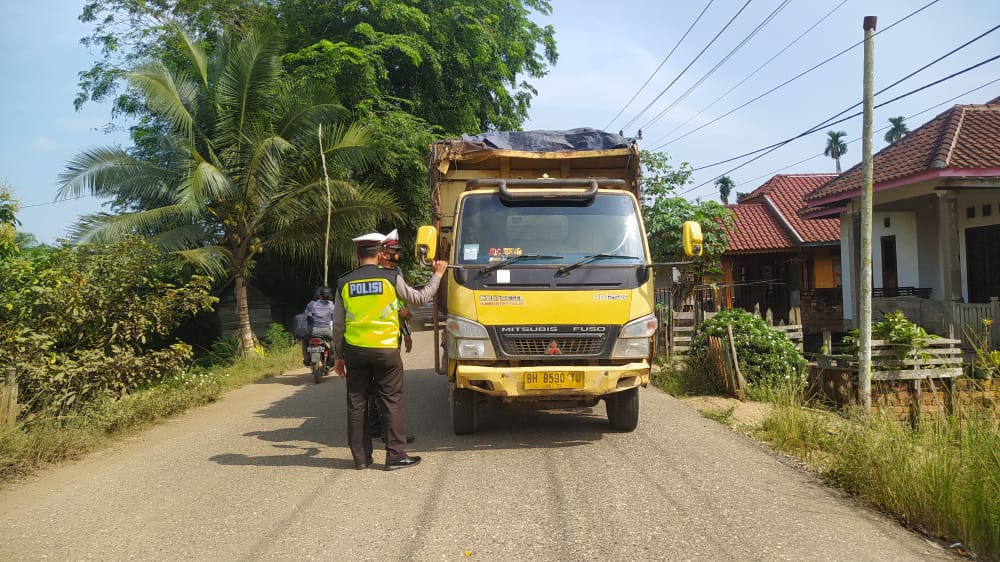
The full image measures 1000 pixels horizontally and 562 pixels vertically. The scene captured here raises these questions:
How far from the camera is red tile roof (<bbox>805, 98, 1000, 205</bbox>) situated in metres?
12.0

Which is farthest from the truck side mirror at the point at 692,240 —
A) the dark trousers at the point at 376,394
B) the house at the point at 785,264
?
the house at the point at 785,264

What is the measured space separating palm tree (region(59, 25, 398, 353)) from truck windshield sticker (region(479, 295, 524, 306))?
9210 millimetres

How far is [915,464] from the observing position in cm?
464

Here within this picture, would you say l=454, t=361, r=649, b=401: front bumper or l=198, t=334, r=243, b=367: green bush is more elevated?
l=454, t=361, r=649, b=401: front bumper

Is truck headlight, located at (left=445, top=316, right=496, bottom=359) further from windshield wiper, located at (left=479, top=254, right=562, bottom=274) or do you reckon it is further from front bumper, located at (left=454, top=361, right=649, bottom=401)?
windshield wiper, located at (left=479, top=254, right=562, bottom=274)

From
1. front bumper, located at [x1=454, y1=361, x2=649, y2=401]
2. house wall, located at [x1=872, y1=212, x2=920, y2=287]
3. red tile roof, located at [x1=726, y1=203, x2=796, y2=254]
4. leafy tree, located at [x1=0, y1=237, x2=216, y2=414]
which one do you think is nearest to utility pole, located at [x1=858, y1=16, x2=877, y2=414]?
front bumper, located at [x1=454, y1=361, x2=649, y2=401]

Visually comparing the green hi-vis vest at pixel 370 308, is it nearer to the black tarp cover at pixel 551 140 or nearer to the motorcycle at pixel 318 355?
the black tarp cover at pixel 551 140

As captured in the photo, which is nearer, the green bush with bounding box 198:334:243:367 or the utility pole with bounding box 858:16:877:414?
the utility pole with bounding box 858:16:877:414

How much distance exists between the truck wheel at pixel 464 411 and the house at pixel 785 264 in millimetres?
17718

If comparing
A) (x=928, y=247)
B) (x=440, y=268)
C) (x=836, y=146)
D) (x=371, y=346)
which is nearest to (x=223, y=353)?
(x=371, y=346)

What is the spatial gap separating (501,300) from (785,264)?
20918mm

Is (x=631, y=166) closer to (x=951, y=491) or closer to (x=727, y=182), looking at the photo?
(x=951, y=491)

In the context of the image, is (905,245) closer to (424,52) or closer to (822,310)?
(822,310)

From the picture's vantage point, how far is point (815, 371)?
9883 mm
